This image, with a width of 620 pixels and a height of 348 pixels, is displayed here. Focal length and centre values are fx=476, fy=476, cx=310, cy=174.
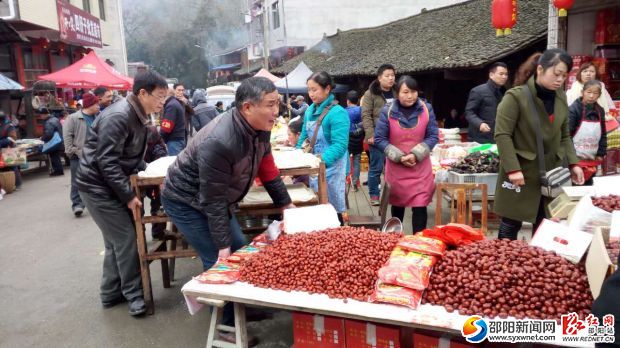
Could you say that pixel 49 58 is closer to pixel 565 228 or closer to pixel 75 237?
pixel 75 237

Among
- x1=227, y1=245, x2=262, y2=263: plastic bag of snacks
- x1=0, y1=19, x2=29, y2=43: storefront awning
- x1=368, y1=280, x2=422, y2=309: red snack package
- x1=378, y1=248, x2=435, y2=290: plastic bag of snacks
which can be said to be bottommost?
x1=368, y1=280, x2=422, y2=309: red snack package

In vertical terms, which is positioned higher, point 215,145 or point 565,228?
point 215,145

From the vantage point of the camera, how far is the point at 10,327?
3730 millimetres

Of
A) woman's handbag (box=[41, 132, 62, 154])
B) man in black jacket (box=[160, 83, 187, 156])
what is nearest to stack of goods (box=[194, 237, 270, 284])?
man in black jacket (box=[160, 83, 187, 156])

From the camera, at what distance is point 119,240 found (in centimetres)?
370

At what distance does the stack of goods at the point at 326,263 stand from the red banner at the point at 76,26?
15.9 meters

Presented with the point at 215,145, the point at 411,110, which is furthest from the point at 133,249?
the point at 411,110

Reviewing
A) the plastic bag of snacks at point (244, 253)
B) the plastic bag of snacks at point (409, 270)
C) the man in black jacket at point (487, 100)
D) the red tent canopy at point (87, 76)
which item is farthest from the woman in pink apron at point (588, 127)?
the red tent canopy at point (87, 76)

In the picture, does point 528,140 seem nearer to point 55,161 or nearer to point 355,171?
point 355,171

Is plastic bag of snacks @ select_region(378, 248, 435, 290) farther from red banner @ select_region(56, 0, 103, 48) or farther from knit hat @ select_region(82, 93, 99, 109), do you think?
red banner @ select_region(56, 0, 103, 48)

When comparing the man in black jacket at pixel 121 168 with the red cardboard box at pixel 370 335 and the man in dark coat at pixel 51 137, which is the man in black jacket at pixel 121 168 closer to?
the red cardboard box at pixel 370 335

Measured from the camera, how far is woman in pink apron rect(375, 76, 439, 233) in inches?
173

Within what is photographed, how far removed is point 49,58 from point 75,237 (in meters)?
14.3

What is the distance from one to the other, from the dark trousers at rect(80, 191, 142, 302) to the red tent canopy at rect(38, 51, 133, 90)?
11.2m
